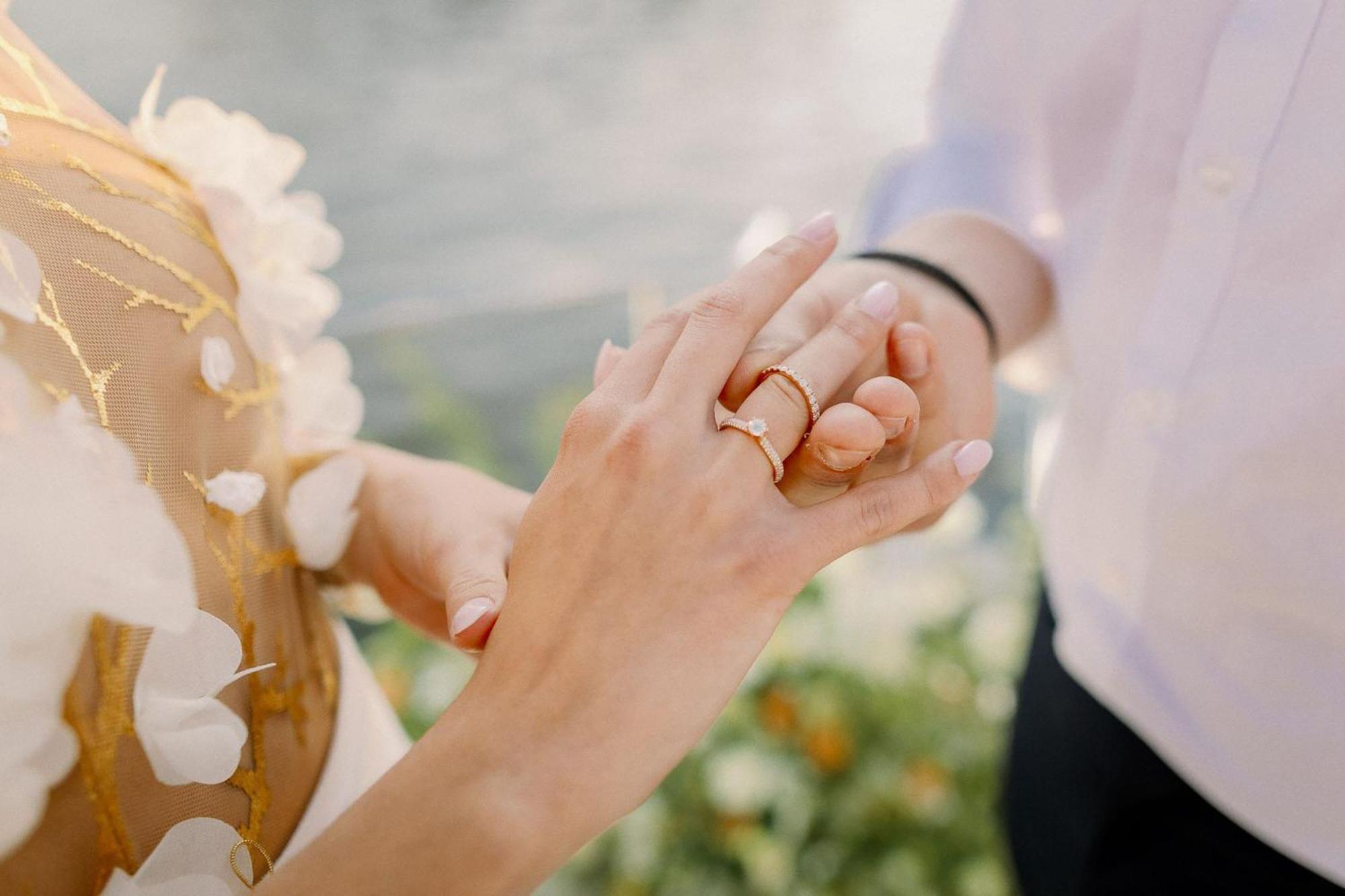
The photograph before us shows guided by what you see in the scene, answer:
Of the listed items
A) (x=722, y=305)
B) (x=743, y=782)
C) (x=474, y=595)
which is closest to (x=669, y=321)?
(x=722, y=305)

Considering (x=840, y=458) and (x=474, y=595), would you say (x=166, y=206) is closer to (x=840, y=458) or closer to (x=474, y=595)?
(x=474, y=595)

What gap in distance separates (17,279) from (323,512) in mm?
291

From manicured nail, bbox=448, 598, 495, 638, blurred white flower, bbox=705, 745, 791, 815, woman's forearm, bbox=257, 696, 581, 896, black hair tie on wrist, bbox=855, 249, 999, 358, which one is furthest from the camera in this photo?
blurred white flower, bbox=705, 745, 791, 815

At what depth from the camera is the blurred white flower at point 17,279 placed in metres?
0.46

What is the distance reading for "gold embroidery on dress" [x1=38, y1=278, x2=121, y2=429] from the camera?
1.65 feet

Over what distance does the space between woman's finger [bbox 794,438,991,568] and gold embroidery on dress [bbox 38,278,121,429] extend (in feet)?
1.42

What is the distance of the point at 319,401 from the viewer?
78 centimetres

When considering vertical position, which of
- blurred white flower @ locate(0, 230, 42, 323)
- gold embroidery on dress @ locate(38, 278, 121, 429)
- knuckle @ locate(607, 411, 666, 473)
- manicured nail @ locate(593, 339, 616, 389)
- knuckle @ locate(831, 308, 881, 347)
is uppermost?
blurred white flower @ locate(0, 230, 42, 323)

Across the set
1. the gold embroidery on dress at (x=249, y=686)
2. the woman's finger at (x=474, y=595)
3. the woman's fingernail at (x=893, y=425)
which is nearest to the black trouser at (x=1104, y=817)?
the woman's fingernail at (x=893, y=425)

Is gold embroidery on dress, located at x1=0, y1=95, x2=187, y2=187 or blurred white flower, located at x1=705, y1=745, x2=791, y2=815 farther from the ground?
gold embroidery on dress, located at x1=0, y1=95, x2=187, y2=187

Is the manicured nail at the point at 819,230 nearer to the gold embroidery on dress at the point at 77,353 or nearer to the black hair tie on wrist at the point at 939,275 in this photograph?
the black hair tie on wrist at the point at 939,275

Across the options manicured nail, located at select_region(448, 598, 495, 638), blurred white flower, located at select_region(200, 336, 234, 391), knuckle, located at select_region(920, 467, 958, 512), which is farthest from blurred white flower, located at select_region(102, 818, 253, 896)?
knuckle, located at select_region(920, 467, 958, 512)

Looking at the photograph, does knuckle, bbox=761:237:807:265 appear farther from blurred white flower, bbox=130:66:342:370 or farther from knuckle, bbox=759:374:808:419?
blurred white flower, bbox=130:66:342:370

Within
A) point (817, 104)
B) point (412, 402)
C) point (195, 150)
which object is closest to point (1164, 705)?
point (195, 150)
